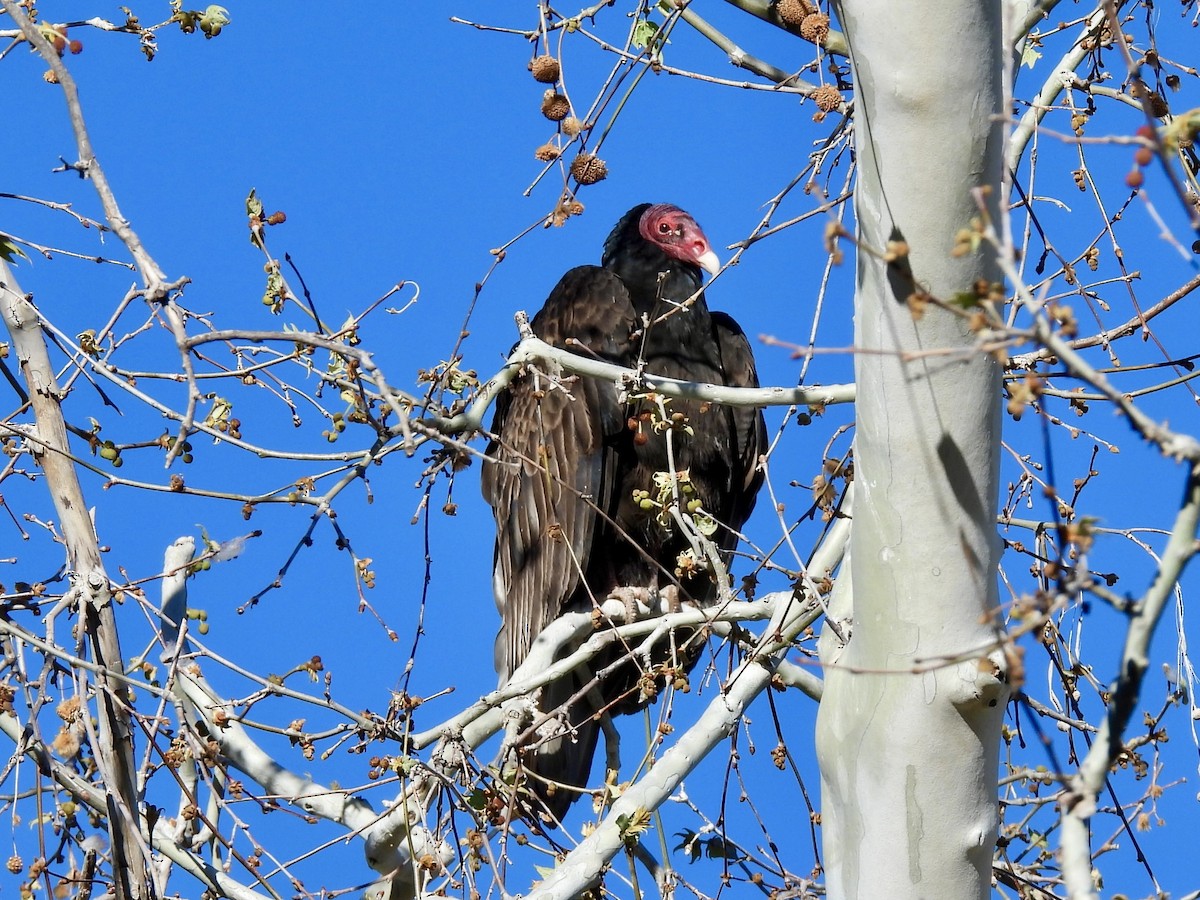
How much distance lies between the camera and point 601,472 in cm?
416

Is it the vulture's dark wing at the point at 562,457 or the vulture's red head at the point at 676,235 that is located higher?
the vulture's red head at the point at 676,235

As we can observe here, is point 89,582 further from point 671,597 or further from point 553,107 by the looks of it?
point 671,597

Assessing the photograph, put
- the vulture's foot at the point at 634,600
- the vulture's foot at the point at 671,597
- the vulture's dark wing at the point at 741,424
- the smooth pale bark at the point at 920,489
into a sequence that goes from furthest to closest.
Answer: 1. the vulture's dark wing at the point at 741,424
2. the vulture's foot at the point at 671,597
3. the vulture's foot at the point at 634,600
4. the smooth pale bark at the point at 920,489

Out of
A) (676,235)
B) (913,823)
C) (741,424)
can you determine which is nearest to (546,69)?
(913,823)

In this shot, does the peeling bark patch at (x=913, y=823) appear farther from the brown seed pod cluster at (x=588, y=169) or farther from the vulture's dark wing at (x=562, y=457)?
the vulture's dark wing at (x=562, y=457)

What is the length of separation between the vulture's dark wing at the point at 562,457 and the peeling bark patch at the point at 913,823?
2.26 meters

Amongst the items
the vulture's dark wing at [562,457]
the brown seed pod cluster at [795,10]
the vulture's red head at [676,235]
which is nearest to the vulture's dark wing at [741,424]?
the vulture's red head at [676,235]

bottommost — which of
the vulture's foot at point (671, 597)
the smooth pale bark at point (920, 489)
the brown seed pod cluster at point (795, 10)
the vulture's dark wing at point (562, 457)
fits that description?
the smooth pale bark at point (920, 489)

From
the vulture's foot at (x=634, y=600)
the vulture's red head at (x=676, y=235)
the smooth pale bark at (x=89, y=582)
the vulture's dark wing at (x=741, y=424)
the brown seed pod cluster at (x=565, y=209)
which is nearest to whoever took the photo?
the smooth pale bark at (x=89, y=582)

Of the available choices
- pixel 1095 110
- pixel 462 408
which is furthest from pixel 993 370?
pixel 1095 110

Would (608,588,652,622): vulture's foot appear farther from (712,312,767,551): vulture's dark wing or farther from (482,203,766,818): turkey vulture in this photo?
(712,312,767,551): vulture's dark wing

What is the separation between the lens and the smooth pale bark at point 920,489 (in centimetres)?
162

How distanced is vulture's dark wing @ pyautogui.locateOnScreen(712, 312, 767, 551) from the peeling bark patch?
8.61 feet

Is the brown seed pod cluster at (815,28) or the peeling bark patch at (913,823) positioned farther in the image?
the brown seed pod cluster at (815,28)
